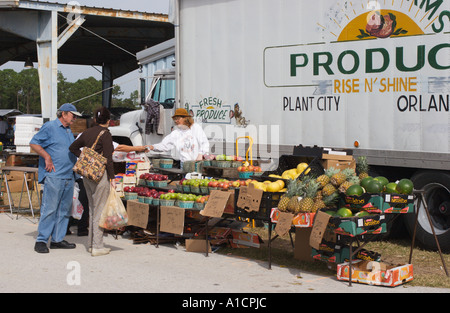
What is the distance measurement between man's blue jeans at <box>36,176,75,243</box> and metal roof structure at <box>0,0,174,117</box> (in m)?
12.2

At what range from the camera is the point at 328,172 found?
7766mm

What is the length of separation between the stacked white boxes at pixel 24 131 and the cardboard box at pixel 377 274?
10.4 meters

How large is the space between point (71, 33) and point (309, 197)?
640 inches

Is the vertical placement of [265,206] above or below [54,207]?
above

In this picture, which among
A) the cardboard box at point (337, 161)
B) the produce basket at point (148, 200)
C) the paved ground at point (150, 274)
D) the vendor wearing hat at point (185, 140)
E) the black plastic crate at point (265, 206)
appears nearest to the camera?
the paved ground at point (150, 274)

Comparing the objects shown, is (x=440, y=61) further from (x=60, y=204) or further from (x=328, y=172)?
(x=60, y=204)

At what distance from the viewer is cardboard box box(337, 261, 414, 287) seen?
6.90m

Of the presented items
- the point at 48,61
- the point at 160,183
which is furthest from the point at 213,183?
the point at 48,61

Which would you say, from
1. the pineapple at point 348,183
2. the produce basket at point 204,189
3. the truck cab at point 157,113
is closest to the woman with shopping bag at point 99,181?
the produce basket at point 204,189

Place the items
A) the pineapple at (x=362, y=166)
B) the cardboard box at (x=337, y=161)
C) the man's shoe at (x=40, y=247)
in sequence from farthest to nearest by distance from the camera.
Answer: the man's shoe at (x=40, y=247), the pineapple at (x=362, y=166), the cardboard box at (x=337, y=161)

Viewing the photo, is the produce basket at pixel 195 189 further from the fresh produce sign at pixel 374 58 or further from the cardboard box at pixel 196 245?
the fresh produce sign at pixel 374 58

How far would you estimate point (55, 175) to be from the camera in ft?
29.9

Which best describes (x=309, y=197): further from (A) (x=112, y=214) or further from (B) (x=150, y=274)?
(A) (x=112, y=214)

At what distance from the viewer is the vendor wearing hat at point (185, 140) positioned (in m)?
11.0
